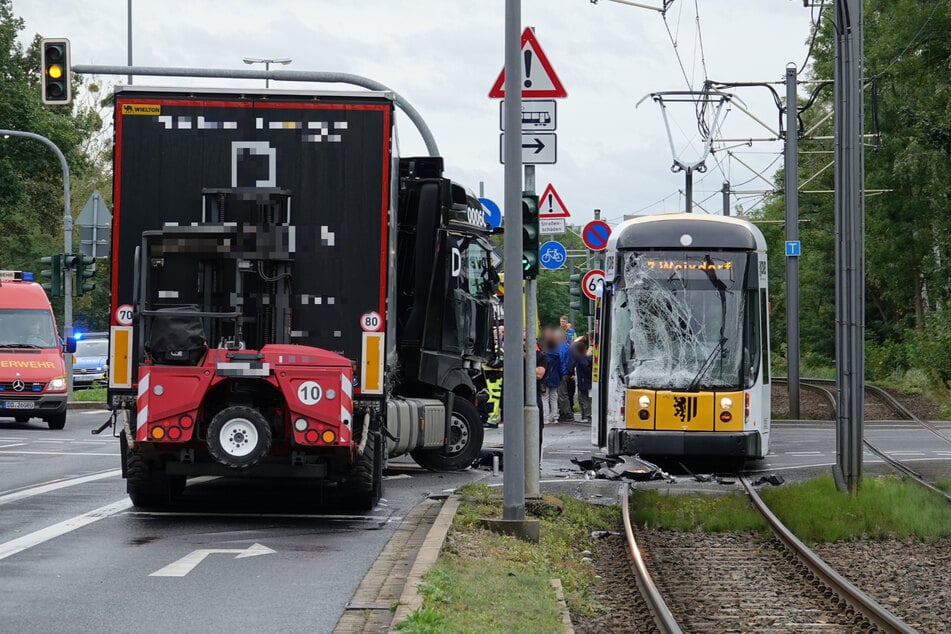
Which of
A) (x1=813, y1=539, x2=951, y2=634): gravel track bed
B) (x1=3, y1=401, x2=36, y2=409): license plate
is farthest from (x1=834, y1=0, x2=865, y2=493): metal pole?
(x1=3, y1=401, x2=36, y2=409): license plate

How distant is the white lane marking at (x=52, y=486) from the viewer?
50.3 ft

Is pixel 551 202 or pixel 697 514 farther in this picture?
pixel 551 202

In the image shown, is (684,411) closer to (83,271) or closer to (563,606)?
(563,606)

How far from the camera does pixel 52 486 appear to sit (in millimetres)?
16609

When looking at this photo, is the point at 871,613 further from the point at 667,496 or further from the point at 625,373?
the point at 625,373

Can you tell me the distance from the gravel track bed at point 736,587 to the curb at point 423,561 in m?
1.62

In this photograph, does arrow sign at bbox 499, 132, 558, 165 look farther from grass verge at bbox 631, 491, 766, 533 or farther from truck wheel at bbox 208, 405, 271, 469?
grass verge at bbox 631, 491, 766, 533

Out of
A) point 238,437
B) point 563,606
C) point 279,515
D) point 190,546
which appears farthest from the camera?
point 279,515

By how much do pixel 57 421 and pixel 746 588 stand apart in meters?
19.7

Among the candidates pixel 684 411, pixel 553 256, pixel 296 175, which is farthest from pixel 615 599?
pixel 553 256

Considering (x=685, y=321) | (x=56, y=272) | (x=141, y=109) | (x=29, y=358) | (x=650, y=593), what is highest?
(x=141, y=109)

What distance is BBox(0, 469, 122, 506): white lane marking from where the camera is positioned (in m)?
15.3

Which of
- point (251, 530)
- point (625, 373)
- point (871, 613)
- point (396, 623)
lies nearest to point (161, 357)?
point (251, 530)

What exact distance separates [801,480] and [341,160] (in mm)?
7828
